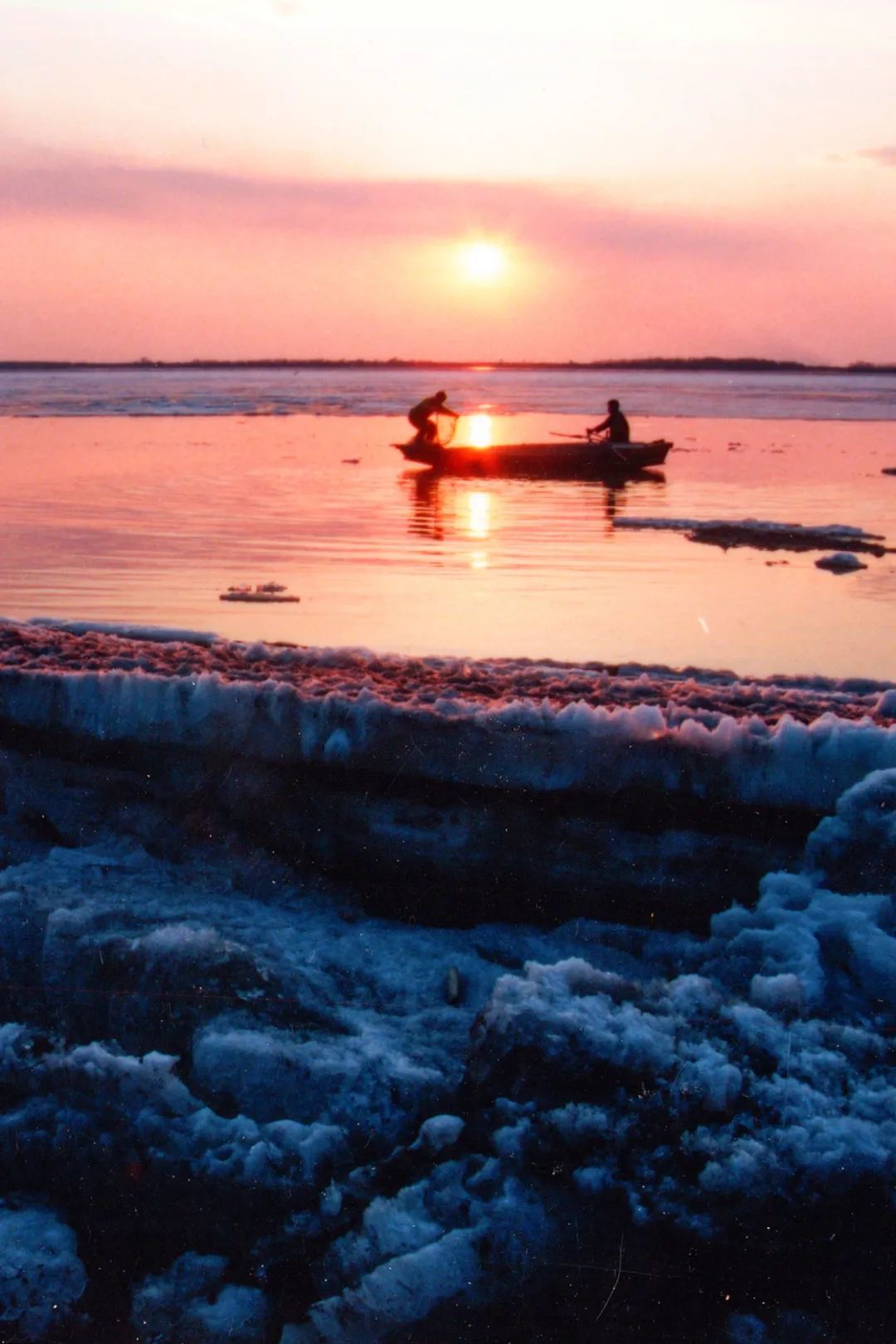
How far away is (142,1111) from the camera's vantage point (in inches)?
99.3

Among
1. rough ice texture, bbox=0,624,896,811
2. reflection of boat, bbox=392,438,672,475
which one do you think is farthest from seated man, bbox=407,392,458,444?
rough ice texture, bbox=0,624,896,811

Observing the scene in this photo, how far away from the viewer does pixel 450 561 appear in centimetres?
976

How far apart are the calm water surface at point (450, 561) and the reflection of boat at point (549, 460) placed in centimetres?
47

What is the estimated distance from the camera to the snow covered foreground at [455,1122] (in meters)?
2.19

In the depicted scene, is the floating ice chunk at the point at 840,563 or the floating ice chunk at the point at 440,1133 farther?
the floating ice chunk at the point at 840,563

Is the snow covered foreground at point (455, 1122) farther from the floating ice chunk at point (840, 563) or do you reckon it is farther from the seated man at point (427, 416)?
the seated man at point (427, 416)

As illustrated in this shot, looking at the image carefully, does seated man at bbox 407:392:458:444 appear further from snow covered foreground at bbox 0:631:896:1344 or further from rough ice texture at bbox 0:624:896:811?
snow covered foreground at bbox 0:631:896:1344

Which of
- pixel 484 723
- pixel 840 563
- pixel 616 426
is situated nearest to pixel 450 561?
pixel 840 563

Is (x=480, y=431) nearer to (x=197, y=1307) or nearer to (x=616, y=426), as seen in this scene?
(x=616, y=426)

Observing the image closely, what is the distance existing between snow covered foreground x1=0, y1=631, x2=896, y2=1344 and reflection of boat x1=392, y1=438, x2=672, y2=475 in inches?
631

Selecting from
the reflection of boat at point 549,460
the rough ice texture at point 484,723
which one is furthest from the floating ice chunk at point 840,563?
the reflection of boat at point 549,460

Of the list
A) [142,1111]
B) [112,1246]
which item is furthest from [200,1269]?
[142,1111]

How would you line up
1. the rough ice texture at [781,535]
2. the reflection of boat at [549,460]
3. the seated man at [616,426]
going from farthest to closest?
the seated man at [616,426], the reflection of boat at [549,460], the rough ice texture at [781,535]

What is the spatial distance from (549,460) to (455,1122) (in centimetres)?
1688
